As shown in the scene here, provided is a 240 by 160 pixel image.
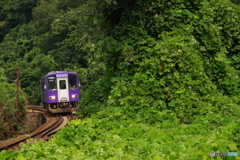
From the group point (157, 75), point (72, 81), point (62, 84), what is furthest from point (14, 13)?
point (157, 75)

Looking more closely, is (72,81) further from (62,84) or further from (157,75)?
(157,75)

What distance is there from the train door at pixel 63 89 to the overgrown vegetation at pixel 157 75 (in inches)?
537

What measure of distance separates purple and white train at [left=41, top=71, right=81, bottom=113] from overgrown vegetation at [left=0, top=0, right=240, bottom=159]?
13.6 metres

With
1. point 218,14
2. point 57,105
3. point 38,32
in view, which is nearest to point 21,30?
point 38,32

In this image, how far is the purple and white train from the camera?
23345mm

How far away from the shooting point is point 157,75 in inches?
338

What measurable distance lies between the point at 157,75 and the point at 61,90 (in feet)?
52.1

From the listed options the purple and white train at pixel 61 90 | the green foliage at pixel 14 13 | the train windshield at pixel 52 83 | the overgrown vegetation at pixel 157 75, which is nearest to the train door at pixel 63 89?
the purple and white train at pixel 61 90

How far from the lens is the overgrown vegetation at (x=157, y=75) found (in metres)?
6.16

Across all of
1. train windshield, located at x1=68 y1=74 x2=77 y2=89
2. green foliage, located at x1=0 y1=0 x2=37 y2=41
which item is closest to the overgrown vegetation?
train windshield, located at x1=68 y1=74 x2=77 y2=89

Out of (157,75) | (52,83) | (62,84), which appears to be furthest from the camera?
(62,84)

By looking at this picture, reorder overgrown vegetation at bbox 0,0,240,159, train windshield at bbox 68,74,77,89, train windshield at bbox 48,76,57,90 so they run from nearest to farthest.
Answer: overgrown vegetation at bbox 0,0,240,159 → train windshield at bbox 48,76,57,90 → train windshield at bbox 68,74,77,89

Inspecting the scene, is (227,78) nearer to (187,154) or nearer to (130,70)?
(130,70)

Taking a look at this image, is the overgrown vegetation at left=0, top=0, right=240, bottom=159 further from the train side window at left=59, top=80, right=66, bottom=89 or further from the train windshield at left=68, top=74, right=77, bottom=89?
the train windshield at left=68, top=74, right=77, bottom=89
